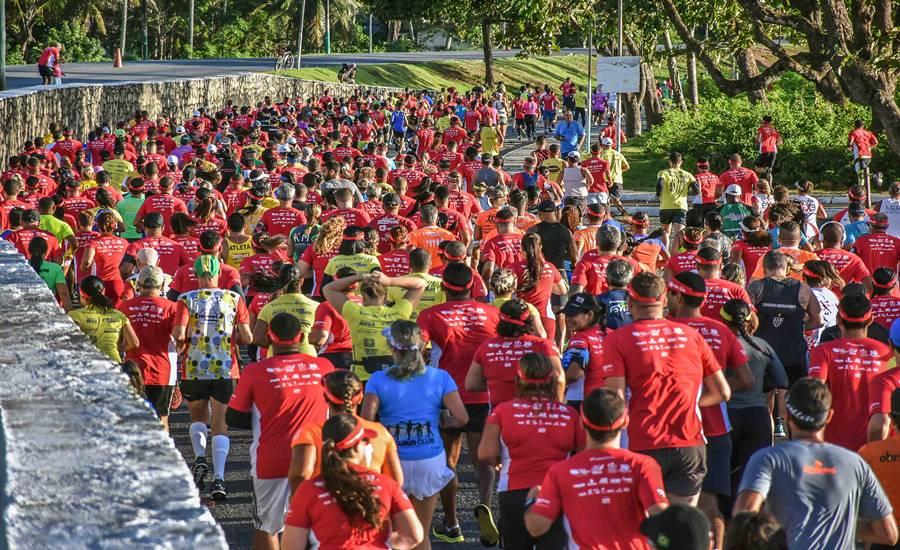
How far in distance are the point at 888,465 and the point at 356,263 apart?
5.13 m

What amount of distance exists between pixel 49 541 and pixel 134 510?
28 centimetres

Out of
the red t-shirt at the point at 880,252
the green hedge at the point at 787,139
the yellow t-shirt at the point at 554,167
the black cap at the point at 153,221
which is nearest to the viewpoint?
the black cap at the point at 153,221

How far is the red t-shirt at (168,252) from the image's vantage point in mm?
12016

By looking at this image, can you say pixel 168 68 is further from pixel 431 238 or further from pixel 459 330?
pixel 459 330

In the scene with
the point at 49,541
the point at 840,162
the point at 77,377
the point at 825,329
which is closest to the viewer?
the point at 49,541

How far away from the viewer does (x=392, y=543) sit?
5.36 meters

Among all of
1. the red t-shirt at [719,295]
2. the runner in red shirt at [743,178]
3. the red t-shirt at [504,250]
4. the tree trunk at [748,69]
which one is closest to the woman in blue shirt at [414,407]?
the red t-shirt at [719,295]

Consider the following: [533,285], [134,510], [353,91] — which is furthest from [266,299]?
[353,91]

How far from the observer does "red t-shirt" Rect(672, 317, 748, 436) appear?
24.7 feet

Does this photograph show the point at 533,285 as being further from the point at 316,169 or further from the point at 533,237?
the point at 316,169

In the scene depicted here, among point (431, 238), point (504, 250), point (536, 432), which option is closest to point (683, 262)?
point (504, 250)

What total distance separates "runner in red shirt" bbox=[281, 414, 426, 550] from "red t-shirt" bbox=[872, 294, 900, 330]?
5530 mm

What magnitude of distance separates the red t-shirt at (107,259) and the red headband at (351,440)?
6824mm

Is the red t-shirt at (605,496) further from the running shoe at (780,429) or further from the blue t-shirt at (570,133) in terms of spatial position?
the blue t-shirt at (570,133)
